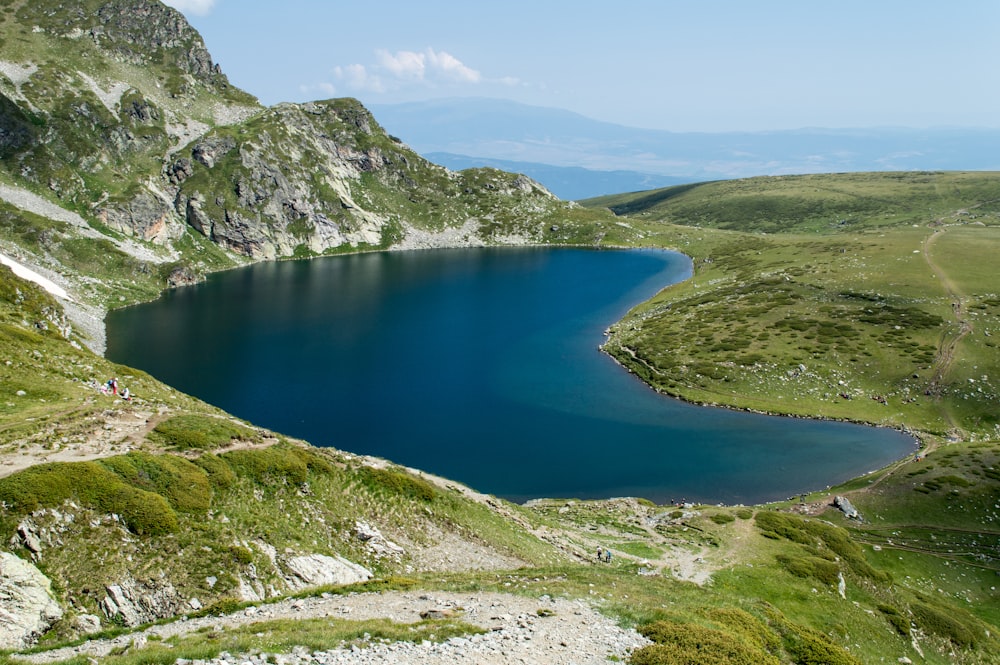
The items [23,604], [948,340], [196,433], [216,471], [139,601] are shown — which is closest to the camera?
[23,604]

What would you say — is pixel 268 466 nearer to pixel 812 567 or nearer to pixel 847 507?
pixel 812 567

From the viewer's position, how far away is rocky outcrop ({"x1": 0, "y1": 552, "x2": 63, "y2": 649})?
17931mm

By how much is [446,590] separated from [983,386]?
303ft

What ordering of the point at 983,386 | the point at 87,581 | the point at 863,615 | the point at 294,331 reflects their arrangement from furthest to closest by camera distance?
the point at 294,331, the point at 983,386, the point at 863,615, the point at 87,581

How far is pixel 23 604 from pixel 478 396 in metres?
67.1

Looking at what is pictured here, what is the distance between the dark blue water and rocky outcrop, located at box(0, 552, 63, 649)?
43383 millimetres

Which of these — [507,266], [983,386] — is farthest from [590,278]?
[983,386]

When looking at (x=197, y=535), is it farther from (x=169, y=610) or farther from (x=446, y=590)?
(x=446, y=590)

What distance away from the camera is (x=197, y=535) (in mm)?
24828

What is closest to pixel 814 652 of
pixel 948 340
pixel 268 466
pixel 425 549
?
pixel 425 549

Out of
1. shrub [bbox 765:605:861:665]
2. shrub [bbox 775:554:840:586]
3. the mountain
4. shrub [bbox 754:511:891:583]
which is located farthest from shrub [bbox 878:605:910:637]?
shrub [bbox 765:605:861:665]

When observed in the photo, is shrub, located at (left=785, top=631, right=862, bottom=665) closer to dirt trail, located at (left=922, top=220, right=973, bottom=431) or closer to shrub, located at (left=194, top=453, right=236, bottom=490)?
shrub, located at (left=194, top=453, right=236, bottom=490)

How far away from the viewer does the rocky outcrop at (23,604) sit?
1793cm

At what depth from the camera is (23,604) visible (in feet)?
61.9
